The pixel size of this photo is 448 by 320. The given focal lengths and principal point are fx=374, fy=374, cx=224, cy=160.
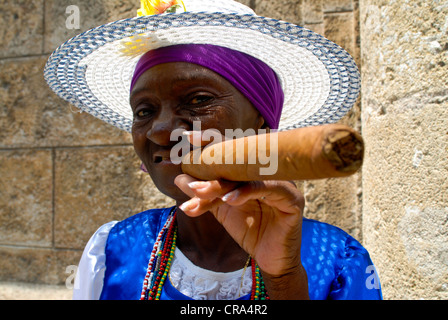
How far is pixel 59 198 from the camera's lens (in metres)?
3.02

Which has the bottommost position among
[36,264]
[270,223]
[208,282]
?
[36,264]

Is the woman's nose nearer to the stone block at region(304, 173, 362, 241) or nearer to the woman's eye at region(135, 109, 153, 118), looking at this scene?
the woman's eye at region(135, 109, 153, 118)

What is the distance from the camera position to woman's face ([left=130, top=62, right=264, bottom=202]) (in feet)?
4.45

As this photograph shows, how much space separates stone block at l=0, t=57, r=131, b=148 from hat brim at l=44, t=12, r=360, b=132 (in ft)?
3.06

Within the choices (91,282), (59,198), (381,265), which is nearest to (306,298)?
(91,282)

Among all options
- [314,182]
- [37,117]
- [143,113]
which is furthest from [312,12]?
[37,117]

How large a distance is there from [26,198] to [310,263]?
257 centimetres

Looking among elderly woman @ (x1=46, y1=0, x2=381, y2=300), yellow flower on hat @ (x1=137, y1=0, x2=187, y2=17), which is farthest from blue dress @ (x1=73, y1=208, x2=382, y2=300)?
yellow flower on hat @ (x1=137, y1=0, x2=187, y2=17)

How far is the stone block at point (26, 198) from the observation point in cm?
305

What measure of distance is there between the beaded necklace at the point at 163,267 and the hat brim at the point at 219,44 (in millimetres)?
746

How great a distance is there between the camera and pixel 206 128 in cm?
136

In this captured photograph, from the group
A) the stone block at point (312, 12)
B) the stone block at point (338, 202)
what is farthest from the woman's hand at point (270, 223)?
the stone block at point (312, 12)

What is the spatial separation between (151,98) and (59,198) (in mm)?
1966

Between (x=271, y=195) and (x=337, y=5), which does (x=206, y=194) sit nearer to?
(x=271, y=195)
